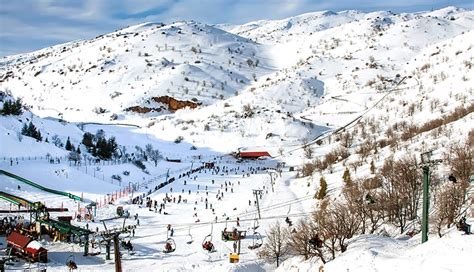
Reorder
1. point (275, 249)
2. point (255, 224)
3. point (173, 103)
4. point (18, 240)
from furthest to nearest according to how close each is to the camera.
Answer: point (173, 103) < point (255, 224) < point (18, 240) < point (275, 249)

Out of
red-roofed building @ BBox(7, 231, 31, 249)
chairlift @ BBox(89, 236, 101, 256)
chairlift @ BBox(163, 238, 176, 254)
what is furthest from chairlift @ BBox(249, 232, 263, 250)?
red-roofed building @ BBox(7, 231, 31, 249)

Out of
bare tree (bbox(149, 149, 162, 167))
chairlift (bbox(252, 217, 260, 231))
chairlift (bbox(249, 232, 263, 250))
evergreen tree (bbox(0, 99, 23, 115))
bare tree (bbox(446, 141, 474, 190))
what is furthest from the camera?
bare tree (bbox(149, 149, 162, 167))

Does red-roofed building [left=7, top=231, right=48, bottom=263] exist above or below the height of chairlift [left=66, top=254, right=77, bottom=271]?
above

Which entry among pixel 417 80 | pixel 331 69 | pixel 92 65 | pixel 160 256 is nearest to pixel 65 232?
pixel 160 256

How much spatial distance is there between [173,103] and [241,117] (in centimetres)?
2553

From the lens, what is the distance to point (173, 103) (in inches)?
4830

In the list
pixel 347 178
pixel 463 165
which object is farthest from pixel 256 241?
pixel 463 165

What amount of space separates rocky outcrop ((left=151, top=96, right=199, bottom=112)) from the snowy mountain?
34 cm

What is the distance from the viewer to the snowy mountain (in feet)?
134

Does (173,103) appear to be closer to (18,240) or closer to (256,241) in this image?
(256,241)

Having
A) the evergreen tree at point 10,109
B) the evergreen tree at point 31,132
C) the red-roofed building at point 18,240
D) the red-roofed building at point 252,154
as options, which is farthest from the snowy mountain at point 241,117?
the red-roofed building at point 18,240

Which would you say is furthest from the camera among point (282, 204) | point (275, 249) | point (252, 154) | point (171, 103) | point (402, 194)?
point (171, 103)

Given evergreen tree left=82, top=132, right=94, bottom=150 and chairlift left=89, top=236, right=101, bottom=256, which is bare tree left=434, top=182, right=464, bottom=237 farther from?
evergreen tree left=82, top=132, right=94, bottom=150

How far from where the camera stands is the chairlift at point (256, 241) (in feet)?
112
